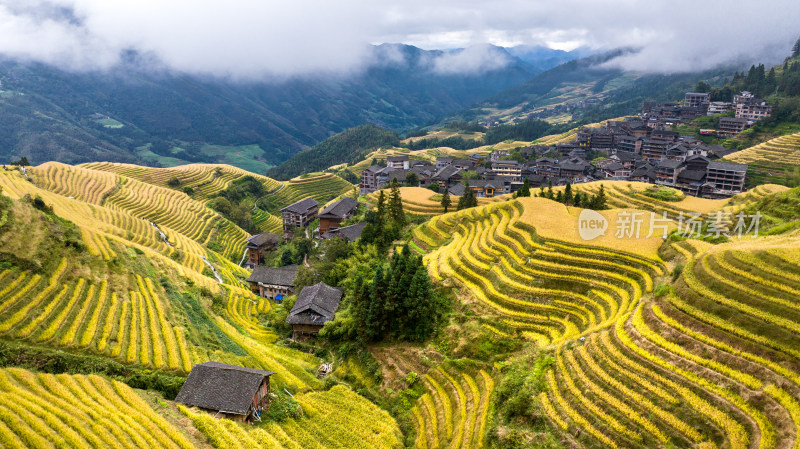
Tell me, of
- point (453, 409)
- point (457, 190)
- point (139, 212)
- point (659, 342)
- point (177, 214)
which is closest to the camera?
point (659, 342)

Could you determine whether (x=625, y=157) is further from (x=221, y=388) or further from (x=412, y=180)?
(x=221, y=388)

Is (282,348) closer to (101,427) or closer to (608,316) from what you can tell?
(101,427)

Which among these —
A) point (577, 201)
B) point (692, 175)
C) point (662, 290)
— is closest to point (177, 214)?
point (577, 201)

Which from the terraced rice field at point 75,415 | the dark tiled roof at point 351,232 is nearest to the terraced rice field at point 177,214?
the dark tiled roof at point 351,232

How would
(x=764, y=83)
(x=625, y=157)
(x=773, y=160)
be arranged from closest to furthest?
1. (x=773, y=160)
2. (x=625, y=157)
3. (x=764, y=83)

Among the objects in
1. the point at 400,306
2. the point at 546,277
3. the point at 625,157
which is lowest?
the point at 400,306

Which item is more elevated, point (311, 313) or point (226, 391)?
point (226, 391)

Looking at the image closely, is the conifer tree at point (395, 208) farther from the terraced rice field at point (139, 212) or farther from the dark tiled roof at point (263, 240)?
the dark tiled roof at point (263, 240)

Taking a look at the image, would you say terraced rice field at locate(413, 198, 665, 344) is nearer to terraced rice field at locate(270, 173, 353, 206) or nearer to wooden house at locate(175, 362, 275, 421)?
wooden house at locate(175, 362, 275, 421)
